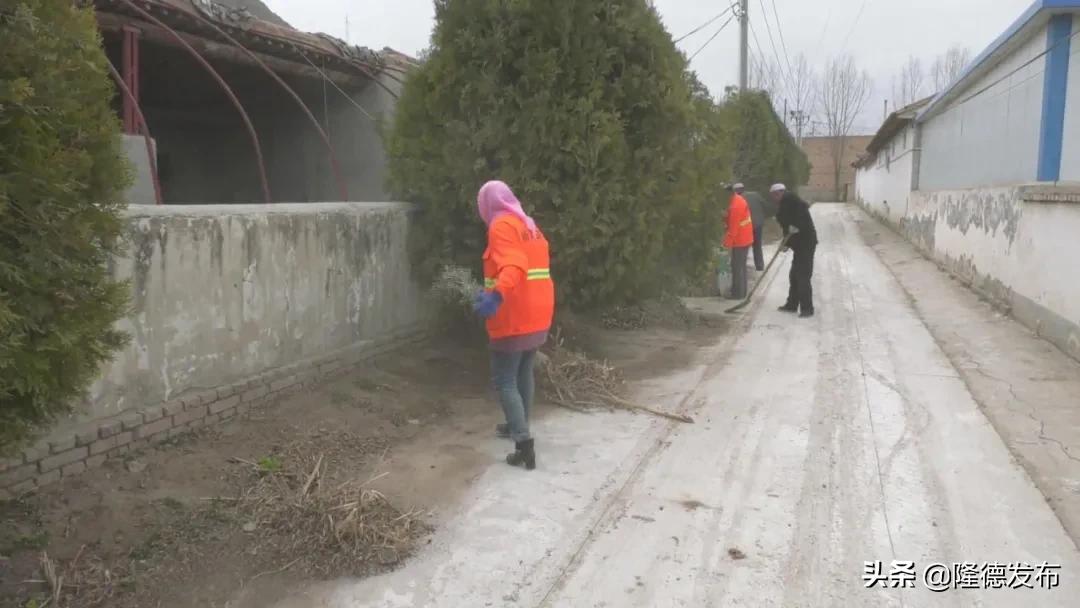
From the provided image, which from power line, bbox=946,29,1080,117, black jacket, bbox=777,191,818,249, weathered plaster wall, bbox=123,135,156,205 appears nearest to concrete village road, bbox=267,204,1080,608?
weathered plaster wall, bbox=123,135,156,205

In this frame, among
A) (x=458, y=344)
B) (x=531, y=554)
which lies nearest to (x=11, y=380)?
(x=531, y=554)

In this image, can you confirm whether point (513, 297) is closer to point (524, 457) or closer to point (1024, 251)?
point (524, 457)

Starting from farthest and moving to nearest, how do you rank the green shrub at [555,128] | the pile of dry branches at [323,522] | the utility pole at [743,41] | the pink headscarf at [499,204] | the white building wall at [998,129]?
the utility pole at [743,41] → the white building wall at [998,129] → the green shrub at [555,128] → the pink headscarf at [499,204] → the pile of dry branches at [323,522]

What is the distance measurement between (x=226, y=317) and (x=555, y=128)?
2696 mm

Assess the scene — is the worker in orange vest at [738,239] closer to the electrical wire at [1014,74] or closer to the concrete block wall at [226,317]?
the electrical wire at [1014,74]

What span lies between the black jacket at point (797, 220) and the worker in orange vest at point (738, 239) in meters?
0.74

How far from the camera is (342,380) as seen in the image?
18.5ft

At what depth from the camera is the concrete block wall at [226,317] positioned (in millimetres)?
3882

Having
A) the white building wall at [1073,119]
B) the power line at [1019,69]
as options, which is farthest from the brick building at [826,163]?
the white building wall at [1073,119]

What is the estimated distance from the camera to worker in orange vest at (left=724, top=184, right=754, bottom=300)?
10891mm

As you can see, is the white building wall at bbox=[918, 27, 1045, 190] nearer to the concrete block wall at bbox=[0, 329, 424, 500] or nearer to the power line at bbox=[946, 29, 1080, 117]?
the power line at bbox=[946, 29, 1080, 117]

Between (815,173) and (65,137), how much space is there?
65.7 metres

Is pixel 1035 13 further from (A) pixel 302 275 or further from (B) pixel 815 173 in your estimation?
(B) pixel 815 173

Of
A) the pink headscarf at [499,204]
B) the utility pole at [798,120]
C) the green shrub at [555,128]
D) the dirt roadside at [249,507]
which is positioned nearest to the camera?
the dirt roadside at [249,507]
